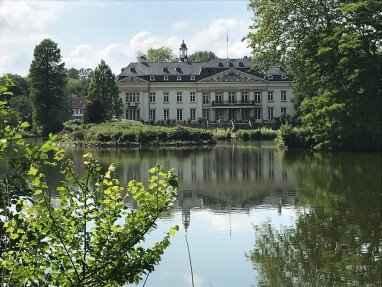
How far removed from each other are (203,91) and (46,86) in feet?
74.3

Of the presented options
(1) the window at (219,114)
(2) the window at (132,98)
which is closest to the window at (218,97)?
(1) the window at (219,114)

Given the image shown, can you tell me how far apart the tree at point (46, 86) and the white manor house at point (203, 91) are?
12.5 m

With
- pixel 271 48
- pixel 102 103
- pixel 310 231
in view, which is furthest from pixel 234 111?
pixel 310 231

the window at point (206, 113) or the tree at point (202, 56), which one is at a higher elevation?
the tree at point (202, 56)

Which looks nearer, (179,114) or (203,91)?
(203,91)

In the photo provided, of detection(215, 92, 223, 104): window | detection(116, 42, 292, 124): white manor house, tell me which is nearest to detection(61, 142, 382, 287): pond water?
detection(116, 42, 292, 124): white manor house

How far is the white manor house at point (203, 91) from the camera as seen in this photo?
258 ft

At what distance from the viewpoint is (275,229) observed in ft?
43.4

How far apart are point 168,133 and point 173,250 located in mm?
37136

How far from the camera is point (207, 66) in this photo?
260 feet

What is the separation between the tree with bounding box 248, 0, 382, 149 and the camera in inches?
1361

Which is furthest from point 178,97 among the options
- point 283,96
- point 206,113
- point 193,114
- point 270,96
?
point 283,96

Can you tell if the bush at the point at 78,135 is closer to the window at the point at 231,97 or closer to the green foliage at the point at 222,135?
the green foliage at the point at 222,135

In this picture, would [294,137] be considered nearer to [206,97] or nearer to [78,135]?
[78,135]
